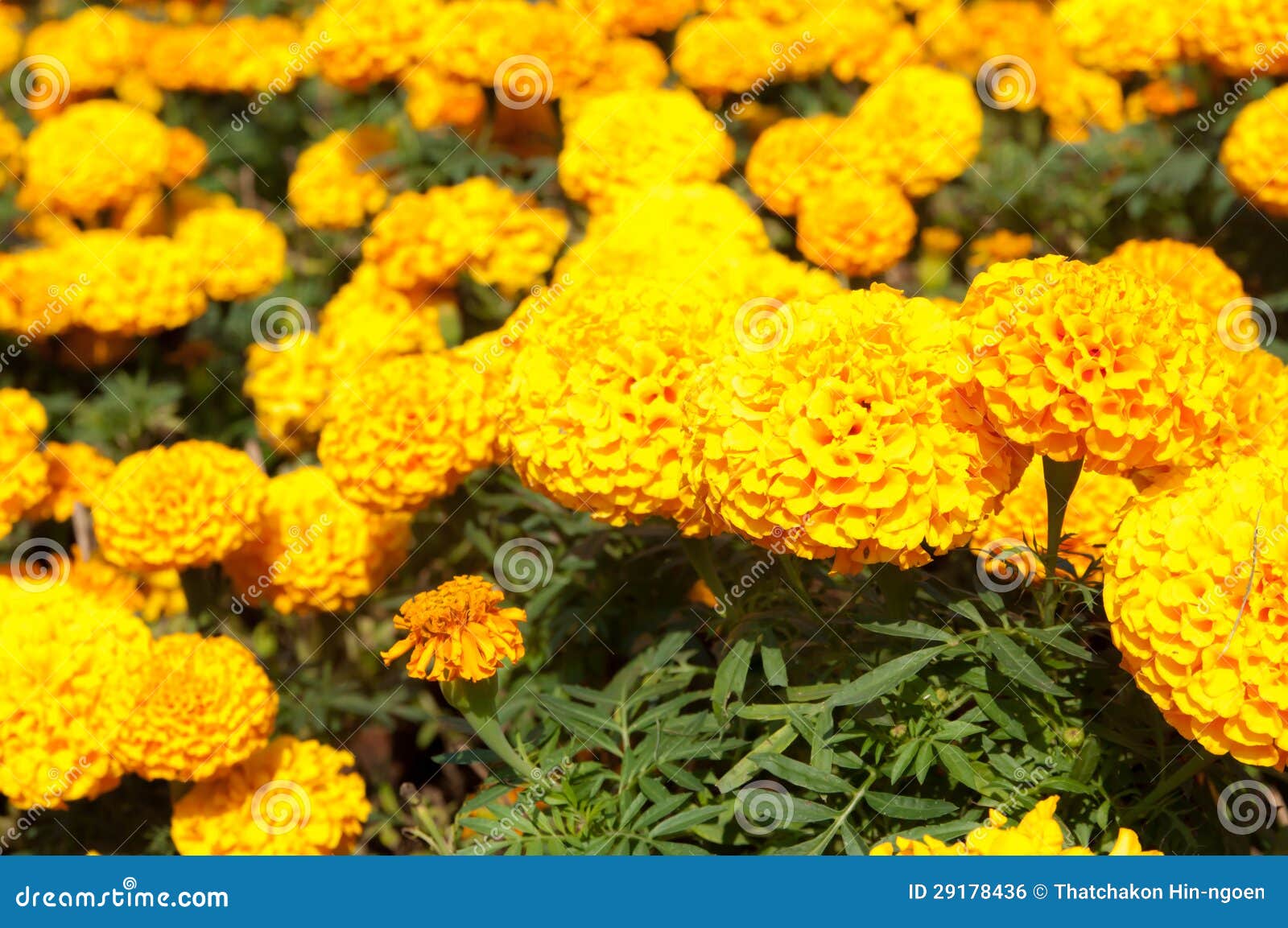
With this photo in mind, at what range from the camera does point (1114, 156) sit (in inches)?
168

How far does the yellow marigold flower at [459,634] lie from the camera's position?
2.36 metres

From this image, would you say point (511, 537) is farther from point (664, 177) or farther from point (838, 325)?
point (838, 325)

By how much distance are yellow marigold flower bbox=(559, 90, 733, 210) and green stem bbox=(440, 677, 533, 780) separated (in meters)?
2.03

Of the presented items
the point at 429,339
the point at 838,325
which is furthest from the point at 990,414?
the point at 429,339

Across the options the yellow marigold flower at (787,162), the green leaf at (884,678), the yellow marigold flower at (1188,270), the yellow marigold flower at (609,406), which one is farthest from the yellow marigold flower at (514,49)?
the green leaf at (884,678)

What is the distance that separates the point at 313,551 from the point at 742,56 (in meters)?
2.28

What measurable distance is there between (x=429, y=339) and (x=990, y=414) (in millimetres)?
2473

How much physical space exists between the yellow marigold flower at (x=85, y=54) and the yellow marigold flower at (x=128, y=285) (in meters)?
1.51

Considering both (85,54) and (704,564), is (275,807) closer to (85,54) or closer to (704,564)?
(704,564)

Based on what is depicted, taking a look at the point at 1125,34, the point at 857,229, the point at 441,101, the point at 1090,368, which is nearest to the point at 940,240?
the point at 857,229

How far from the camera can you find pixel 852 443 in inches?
78.5

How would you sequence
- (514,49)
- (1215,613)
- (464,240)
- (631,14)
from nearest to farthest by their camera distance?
(1215,613)
(464,240)
(514,49)
(631,14)

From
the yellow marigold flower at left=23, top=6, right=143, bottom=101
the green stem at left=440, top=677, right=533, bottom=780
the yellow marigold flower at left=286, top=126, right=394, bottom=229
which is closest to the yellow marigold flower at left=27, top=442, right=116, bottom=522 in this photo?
the yellow marigold flower at left=286, top=126, right=394, bottom=229

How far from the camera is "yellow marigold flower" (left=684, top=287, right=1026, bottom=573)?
200 centimetres
